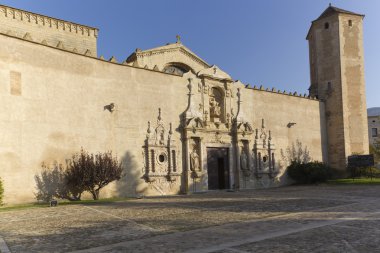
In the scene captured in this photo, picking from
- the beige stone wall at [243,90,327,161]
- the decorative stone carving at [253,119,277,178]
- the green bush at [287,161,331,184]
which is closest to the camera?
the decorative stone carving at [253,119,277,178]

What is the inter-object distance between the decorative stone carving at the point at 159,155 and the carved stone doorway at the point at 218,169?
2.26m

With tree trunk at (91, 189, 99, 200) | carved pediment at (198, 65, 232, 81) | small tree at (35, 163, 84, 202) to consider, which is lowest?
tree trunk at (91, 189, 99, 200)

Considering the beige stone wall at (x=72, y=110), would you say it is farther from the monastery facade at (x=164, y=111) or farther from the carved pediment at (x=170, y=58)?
the carved pediment at (x=170, y=58)

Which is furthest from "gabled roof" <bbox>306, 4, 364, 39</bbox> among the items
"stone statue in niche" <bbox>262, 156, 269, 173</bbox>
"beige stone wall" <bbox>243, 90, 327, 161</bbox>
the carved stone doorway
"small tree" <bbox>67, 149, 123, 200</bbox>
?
"small tree" <bbox>67, 149, 123, 200</bbox>

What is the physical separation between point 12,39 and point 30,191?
Answer: 18.5 feet

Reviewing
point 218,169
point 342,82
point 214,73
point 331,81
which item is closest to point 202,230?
point 218,169

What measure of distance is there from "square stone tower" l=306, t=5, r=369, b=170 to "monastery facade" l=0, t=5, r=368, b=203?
Result: 0.07 m

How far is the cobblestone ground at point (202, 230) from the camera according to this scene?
5.58 metres

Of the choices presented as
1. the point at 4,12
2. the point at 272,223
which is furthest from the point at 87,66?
the point at 272,223

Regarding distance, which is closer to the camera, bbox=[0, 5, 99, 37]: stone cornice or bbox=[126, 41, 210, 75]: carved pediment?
bbox=[0, 5, 99, 37]: stone cornice

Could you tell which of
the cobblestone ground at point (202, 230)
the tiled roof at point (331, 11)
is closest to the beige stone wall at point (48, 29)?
the cobblestone ground at point (202, 230)

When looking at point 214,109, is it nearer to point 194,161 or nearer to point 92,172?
point 194,161

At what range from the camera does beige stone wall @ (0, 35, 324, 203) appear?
44.0 feet

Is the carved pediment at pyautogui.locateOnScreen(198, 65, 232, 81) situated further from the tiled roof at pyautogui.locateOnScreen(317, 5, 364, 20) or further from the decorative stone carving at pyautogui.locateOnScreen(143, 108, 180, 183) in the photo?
the tiled roof at pyautogui.locateOnScreen(317, 5, 364, 20)
